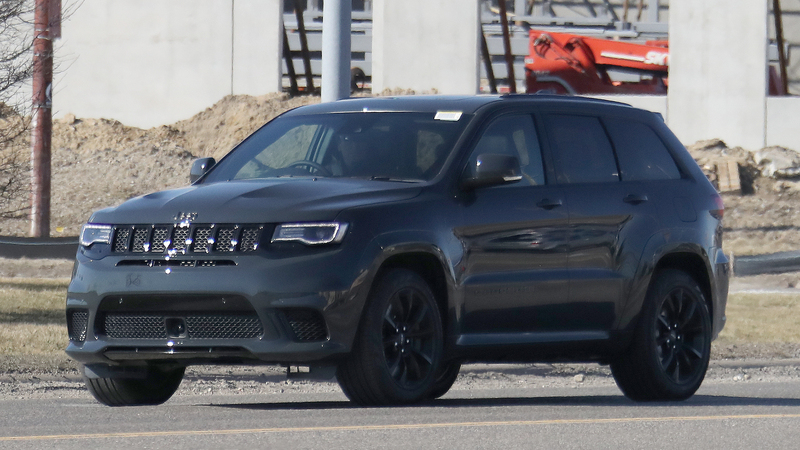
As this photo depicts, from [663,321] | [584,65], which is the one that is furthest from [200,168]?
[584,65]

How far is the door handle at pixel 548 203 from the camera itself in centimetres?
922

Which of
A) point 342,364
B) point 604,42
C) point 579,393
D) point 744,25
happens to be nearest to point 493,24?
point 604,42

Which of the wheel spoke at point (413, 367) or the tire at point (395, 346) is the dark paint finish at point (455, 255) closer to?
the tire at point (395, 346)

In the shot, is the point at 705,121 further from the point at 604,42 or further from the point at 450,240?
A: the point at 450,240

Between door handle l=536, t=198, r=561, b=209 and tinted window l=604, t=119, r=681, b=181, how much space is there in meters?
0.84

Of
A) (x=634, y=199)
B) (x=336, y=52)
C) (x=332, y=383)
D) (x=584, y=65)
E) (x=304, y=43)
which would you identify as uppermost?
(x=304, y=43)

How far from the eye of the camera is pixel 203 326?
26.7 feet

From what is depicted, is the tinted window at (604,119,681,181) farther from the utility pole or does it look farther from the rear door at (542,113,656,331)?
the utility pole

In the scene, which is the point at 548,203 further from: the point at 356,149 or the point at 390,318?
the point at 390,318

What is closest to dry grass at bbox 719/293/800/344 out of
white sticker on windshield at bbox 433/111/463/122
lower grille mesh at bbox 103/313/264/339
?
white sticker on windshield at bbox 433/111/463/122

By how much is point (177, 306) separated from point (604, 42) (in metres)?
30.1

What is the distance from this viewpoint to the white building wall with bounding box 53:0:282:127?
33.4 metres

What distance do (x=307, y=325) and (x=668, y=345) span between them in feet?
9.84

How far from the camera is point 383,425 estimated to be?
25.3 feet
